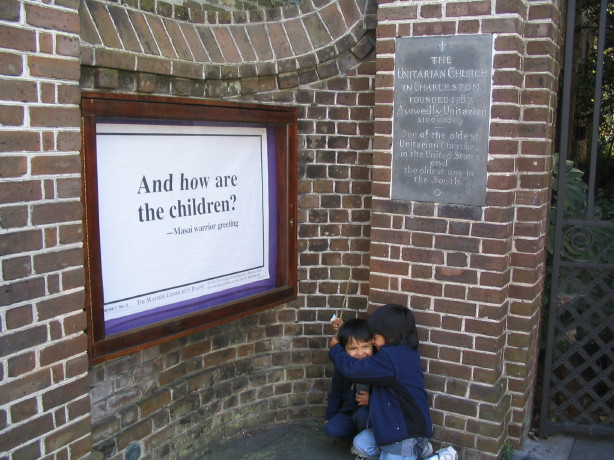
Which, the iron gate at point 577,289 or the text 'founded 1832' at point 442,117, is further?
the iron gate at point 577,289

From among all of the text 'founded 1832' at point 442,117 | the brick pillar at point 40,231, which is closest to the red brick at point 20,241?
the brick pillar at point 40,231

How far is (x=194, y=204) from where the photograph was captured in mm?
3174

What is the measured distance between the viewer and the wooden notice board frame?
264 cm

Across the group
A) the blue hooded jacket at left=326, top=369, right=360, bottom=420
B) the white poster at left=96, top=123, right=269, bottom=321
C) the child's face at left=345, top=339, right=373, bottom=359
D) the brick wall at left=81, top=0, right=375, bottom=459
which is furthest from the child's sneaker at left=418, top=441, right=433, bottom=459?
the white poster at left=96, top=123, right=269, bottom=321

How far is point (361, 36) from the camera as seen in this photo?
A: 3.72m

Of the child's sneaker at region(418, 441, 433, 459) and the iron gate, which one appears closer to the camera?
the child's sneaker at region(418, 441, 433, 459)

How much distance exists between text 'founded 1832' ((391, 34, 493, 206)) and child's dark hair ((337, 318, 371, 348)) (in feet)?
2.49

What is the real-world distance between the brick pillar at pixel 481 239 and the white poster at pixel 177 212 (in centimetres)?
71

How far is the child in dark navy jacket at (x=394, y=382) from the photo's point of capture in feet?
10.7

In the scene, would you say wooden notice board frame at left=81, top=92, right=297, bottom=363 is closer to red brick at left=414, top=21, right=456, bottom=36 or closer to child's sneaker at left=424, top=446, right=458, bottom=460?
red brick at left=414, top=21, right=456, bottom=36

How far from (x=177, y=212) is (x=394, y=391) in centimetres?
145

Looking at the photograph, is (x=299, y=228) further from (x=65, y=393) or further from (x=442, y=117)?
(x=65, y=393)

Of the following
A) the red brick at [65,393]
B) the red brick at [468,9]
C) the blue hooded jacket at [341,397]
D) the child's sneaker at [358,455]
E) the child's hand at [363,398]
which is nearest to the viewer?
the red brick at [65,393]

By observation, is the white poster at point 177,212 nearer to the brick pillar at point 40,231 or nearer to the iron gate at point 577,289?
the brick pillar at point 40,231
